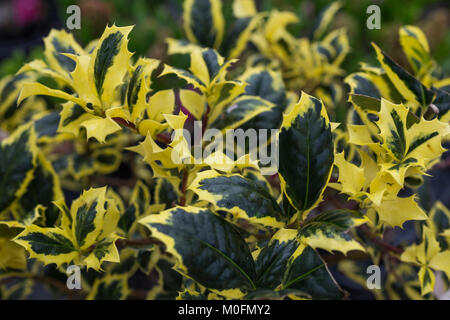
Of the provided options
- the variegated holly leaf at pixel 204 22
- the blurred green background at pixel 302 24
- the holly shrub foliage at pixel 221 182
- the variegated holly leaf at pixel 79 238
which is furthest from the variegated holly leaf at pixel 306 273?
the blurred green background at pixel 302 24

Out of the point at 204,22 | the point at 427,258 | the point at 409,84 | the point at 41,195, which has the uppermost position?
the point at 204,22

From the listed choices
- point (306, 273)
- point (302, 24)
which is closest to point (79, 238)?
point (306, 273)

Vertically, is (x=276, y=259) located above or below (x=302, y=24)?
below

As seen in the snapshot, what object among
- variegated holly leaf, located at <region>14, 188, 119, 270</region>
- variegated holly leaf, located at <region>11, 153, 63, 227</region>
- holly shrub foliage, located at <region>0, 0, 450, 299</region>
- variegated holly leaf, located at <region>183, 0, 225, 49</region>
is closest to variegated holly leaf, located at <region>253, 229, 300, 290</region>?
holly shrub foliage, located at <region>0, 0, 450, 299</region>

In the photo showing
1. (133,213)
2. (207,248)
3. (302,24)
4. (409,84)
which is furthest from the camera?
(302,24)

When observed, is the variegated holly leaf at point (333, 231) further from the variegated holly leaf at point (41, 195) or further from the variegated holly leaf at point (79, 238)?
the variegated holly leaf at point (41, 195)

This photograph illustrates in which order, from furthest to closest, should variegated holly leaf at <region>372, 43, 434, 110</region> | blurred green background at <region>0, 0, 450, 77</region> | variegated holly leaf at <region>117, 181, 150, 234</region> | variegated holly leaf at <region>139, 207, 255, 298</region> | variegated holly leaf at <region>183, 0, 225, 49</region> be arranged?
blurred green background at <region>0, 0, 450, 77</region> → variegated holly leaf at <region>183, 0, 225, 49</region> → variegated holly leaf at <region>117, 181, 150, 234</region> → variegated holly leaf at <region>372, 43, 434, 110</region> → variegated holly leaf at <region>139, 207, 255, 298</region>

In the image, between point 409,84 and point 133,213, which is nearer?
point 409,84

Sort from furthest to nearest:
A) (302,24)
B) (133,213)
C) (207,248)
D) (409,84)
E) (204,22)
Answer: (302,24) → (204,22) → (133,213) → (409,84) → (207,248)

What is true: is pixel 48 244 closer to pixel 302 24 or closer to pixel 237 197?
pixel 237 197

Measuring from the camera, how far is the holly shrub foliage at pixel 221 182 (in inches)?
16.7

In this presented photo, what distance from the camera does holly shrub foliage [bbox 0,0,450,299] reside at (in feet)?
1.39

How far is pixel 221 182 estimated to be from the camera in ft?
1.42

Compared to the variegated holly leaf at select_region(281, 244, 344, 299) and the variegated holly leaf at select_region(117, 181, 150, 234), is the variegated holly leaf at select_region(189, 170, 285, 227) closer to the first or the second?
the variegated holly leaf at select_region(281, 244, 344, 299)
